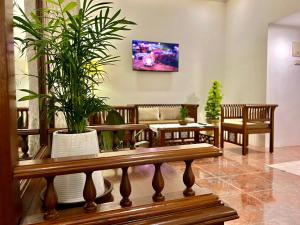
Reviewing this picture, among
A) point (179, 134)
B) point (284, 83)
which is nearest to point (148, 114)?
point (179, 134)

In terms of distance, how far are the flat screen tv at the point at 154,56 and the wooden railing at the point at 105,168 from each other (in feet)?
14.3

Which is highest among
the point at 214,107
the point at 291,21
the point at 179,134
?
the point at 291,21

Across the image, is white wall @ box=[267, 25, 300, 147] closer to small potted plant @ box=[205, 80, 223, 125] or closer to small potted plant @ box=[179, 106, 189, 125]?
small potted plant @ box=[205, 80, 223, 125]

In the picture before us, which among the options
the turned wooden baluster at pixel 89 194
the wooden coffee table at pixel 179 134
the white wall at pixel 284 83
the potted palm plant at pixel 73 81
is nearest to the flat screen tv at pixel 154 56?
the wooden coffee table at pixel 179 134

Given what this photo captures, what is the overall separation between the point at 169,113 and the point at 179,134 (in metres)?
0.94

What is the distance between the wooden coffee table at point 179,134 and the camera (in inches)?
148

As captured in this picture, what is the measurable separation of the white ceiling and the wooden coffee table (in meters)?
2.17

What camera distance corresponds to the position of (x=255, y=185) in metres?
2.64

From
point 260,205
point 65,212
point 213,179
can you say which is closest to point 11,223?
point 65,212

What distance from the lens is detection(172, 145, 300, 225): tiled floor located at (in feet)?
6.49

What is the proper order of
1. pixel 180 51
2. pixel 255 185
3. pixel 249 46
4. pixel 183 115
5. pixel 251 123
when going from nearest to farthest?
pixel 255 185
pixel 183 115
pixel 251 123
pixel 249 46
pixel 180 51

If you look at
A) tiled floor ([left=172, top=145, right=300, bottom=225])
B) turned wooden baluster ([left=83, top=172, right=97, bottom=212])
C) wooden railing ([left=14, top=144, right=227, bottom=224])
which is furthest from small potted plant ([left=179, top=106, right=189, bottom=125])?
turned wooden baluster ([left=83, top=172, right=97, bottom=212])

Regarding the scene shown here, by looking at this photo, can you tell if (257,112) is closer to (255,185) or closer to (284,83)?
(284,83)

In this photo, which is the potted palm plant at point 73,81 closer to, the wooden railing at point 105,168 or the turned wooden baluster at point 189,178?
the wooden railing at point 105,168
